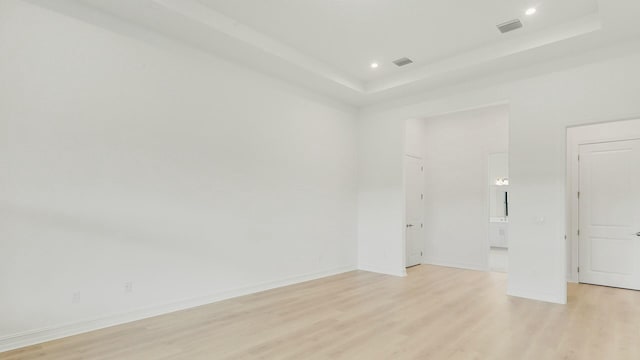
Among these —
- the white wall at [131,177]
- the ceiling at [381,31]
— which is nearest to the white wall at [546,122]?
the ceiling at [381,31]

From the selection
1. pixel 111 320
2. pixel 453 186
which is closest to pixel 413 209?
pixel 453 186

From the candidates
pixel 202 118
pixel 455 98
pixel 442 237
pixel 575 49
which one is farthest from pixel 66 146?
pixel 442 237

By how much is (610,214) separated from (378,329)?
4.80 metres

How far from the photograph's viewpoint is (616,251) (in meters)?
5.67

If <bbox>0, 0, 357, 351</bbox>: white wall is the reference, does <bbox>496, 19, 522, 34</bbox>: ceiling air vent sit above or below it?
above

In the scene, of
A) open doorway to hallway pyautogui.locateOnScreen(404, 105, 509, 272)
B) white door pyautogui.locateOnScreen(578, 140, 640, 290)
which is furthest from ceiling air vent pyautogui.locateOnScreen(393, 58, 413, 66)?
white door pyautogui.locateOnScreen(578, 140, 640, 290)

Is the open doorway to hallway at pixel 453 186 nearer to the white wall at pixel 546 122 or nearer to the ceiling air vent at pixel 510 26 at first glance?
the white wall at pixel 546 122

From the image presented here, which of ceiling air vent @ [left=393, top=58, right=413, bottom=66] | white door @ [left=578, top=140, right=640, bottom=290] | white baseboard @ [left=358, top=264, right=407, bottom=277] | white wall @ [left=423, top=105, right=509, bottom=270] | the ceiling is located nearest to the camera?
the ceiling

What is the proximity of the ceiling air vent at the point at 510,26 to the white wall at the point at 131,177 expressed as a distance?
10.3 feet

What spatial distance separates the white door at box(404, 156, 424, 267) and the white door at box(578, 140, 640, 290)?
2.79m

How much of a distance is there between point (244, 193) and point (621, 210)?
238 inches

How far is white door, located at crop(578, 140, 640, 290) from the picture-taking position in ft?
18.2

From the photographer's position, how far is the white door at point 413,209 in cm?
713

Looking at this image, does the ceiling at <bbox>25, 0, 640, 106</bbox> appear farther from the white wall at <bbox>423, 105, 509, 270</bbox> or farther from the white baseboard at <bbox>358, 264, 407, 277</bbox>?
the white baseboard at <bbox>358, 264, 407, 277</bbox>
